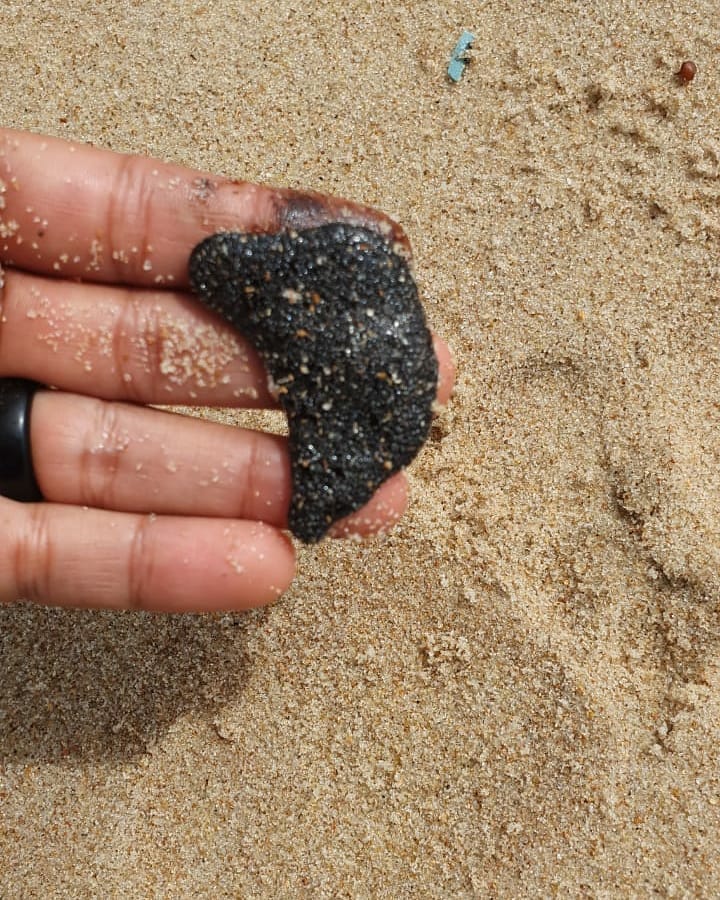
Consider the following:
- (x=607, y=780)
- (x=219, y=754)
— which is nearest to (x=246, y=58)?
(x=219, y=754)

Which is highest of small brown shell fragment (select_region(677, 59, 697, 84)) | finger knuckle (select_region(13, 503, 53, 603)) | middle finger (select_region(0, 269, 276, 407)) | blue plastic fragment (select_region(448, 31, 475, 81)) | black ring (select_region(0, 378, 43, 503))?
small brown shell fragment (select_region(677, 59, 697, 84))

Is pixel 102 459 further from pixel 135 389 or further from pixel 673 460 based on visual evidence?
pixel 673 460

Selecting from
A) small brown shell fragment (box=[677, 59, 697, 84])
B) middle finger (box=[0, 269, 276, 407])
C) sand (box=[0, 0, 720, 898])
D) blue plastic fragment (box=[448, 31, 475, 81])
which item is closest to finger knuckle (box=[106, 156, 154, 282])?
middle finger (box=[0, 269, 276, 407])

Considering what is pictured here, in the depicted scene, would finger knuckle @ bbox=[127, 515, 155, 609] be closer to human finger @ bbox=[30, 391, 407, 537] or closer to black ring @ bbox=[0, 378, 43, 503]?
human finger @ bbox=[30, 391, 407, 537]

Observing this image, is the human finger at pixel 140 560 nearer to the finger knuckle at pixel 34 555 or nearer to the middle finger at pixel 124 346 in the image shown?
the finger knuckle at pixel 34 555

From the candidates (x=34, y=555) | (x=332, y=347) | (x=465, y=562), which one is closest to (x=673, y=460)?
(x=465, y=562)

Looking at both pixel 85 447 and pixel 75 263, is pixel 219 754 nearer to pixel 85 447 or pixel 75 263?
pixel 85 447
